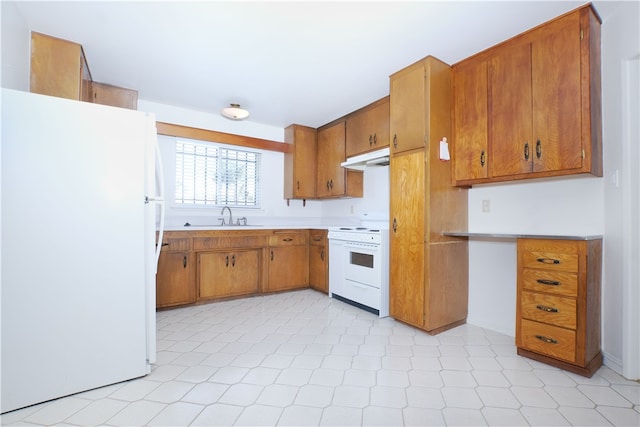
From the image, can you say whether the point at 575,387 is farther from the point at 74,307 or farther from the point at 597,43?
the point at 74,307

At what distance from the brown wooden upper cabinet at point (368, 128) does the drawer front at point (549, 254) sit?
1.76 meters

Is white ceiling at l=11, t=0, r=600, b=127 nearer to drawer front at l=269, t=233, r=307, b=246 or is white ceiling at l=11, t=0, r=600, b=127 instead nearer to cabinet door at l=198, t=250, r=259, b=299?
drawer front at l=269, t=233, r=307, b=246

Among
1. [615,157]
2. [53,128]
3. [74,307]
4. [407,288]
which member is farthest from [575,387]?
[53,128]

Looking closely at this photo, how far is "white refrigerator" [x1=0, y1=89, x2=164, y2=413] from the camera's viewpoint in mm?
1485

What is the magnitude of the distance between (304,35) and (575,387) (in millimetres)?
2928

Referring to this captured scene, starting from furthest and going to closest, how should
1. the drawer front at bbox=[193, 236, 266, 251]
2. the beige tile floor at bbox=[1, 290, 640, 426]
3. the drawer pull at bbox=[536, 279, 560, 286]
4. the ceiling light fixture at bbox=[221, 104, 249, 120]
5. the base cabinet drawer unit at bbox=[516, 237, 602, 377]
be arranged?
1. the ceiling light fixture at bbox=[221, 104, 249, 120]
2. the drawer front at bbox=[193, 236, 266, 251]
3. the drawer pull at bbox=[536, 279, 560, 286]
4. the base cabinet drawer unit at bbox=[516, 237, 602, 377]
5. the beige tile floor at bbox=[1, 290, 640, 426]

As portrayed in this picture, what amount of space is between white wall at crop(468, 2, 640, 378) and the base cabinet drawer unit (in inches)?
3.6

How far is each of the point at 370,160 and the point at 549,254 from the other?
1.88 metres

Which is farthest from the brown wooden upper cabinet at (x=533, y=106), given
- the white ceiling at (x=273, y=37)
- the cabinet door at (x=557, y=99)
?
the white ceiling at (x=273, y=37)

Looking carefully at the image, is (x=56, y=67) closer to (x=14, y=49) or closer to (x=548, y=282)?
(x=14, y=49)

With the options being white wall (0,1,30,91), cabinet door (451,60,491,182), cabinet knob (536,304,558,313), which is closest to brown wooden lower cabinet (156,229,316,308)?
white wall (0,1,30,91)

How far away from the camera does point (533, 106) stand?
2135 mm

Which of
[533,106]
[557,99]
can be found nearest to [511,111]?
[533,106]

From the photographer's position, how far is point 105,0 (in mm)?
1891
